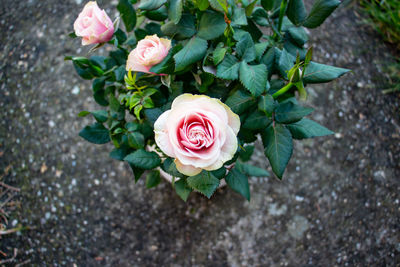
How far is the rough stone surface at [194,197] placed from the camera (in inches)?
53.7

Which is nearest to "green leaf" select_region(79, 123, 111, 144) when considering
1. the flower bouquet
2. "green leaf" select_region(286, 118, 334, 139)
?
the flower bouquet

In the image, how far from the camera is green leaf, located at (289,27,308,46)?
2.56 ft

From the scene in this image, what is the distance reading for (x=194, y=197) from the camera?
1404 millimetres

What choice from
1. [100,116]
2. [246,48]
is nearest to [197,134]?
[246,48]

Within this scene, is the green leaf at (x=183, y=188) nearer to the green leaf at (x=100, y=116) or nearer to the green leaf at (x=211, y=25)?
the green leaf at (x=100, y=116)

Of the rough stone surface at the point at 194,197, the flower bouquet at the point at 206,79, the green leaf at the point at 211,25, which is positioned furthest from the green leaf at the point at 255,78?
the rough stone surface at the point at 194,197

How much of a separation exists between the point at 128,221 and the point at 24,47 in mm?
1002

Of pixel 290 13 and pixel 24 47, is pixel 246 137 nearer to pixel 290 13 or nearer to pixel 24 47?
pixel 290 13

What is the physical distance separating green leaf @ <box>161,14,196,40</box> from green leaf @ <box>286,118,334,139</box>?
32cm

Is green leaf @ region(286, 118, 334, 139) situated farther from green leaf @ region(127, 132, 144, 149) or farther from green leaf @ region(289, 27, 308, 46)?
green leaf @ region(127, 132, 144, 149)

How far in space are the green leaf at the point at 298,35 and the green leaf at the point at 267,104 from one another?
177 mm

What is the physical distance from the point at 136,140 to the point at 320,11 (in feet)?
1.74

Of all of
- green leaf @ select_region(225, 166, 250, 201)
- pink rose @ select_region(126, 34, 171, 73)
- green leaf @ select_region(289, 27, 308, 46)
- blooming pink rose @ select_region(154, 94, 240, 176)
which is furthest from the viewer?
green leaf @ select_region(225, 166, 250, 201)

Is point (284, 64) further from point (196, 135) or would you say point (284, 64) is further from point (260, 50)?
point (196, 135)
